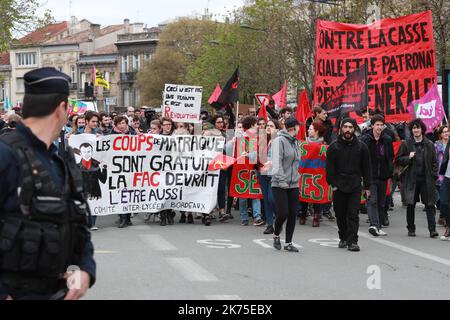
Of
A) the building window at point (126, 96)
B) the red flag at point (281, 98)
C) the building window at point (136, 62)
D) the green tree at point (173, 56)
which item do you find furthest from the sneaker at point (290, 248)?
the building window at point (126, 96)

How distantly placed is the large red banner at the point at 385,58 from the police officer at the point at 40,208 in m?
14.3

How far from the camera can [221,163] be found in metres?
15.9

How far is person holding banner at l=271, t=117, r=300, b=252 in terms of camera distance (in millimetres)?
11945

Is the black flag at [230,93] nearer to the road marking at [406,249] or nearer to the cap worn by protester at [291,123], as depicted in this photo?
the road marking at [406,249]

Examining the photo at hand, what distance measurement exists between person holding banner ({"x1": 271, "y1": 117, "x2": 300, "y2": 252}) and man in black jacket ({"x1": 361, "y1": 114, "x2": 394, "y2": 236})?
2.38 metres

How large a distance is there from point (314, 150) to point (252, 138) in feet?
3.83

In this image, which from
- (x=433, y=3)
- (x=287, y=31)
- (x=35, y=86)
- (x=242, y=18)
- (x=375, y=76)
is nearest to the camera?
(x=35, y=86)

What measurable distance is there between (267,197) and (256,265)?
13.5ft

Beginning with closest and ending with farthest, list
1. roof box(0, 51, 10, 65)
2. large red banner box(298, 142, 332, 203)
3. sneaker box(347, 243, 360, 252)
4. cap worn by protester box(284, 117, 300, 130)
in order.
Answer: sneaker box(347, 243, 360, 252) → cap worn by protester box(284, 117, 300, 130) → large red banner box(298, 142, 332, 203) → roof box(0, 51, 10, 65)

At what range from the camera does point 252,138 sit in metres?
15.4

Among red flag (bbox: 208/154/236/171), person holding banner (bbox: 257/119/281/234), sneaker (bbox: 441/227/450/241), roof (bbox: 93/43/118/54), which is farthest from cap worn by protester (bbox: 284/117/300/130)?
roof (bbox: 93/43/118/54)

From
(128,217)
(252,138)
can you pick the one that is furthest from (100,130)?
(252,138)

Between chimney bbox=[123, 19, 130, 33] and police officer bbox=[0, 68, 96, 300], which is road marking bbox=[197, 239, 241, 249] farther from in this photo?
chimney bbox=[123, 19, 130, 33]
